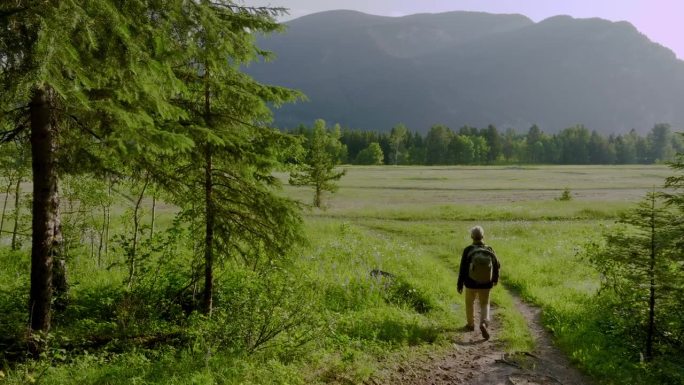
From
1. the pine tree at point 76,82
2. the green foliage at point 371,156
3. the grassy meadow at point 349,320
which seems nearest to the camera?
the pine tree at point 76,82

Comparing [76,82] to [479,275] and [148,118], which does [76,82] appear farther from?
[479,275]

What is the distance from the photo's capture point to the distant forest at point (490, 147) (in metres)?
136

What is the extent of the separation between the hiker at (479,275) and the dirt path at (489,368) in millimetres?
698

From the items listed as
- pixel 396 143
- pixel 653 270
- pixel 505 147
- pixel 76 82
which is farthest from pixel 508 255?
pixel 505 147

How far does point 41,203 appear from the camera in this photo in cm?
652

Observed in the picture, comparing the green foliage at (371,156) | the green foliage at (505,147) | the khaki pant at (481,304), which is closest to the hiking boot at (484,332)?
the khaki pant at (481,304)

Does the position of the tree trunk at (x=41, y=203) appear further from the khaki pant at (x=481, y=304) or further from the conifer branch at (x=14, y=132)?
the khaki pant at (x=481, y=304)

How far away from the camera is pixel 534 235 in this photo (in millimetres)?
26438

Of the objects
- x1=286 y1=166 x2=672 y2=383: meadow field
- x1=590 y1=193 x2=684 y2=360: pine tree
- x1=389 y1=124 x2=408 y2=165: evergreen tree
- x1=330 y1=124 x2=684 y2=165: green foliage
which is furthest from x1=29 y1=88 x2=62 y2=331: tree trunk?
x1=389 y1=124 x2=408 y2=165: evergreen tree

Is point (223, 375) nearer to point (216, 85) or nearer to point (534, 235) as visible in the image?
A: point (216, 85)

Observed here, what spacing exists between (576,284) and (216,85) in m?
12.6

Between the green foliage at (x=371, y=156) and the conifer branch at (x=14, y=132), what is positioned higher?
the green foliage at (x=371, y=156)

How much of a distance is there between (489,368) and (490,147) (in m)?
145

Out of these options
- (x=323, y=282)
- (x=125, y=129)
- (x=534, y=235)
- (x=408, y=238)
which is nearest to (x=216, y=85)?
(x=125, y=129)
